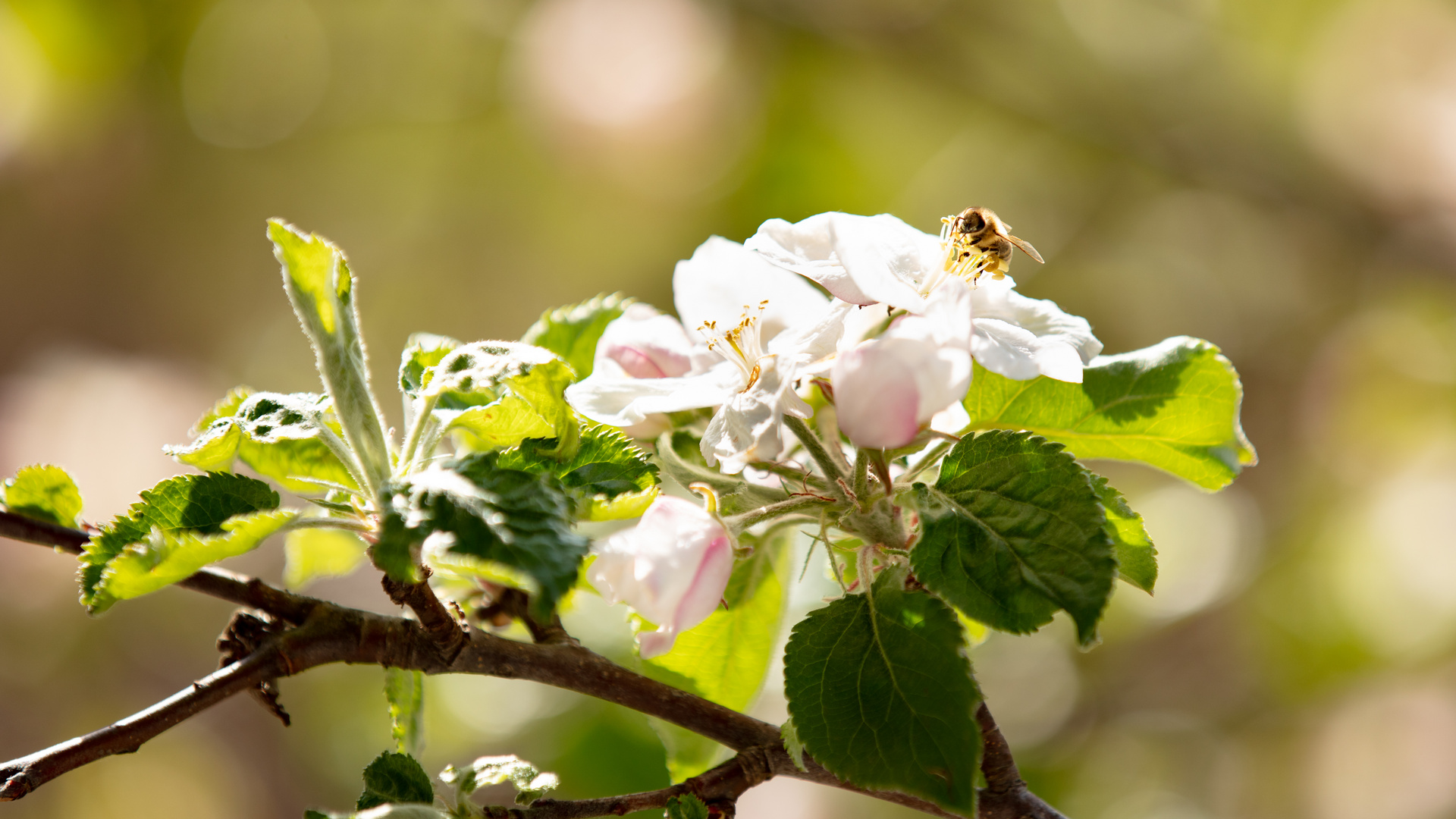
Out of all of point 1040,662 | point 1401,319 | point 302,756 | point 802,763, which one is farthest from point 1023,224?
point 802,763

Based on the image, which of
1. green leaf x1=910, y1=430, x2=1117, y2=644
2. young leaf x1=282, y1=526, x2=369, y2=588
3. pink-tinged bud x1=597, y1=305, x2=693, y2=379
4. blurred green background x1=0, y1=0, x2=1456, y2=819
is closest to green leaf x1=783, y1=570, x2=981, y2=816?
green leaf x1=910, y1=430, x2=1117, y2=644

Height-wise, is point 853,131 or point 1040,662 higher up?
point 853,131

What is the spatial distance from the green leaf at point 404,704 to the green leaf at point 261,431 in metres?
0.09

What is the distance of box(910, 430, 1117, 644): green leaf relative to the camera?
0.99 ft

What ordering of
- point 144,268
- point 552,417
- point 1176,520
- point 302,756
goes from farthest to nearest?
point 144,268 < point 302,756 < point 1176,520 < point 552,417

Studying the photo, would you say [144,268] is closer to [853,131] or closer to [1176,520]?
[853,131]

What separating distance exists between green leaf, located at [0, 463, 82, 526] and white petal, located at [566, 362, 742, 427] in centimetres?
18

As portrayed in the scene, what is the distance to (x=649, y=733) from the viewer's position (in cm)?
108

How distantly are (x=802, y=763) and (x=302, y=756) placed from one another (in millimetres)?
1547

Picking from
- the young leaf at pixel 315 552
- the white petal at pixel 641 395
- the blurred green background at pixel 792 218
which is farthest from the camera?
the blurred green background at pixel 792 218

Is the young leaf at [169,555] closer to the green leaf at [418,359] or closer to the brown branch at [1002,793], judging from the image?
the green leaf at [418,359]

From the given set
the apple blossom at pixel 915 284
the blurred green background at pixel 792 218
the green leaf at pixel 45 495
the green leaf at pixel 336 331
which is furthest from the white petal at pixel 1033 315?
the blurred green background at pixel 792 218

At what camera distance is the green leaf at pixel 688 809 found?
351 millimetres

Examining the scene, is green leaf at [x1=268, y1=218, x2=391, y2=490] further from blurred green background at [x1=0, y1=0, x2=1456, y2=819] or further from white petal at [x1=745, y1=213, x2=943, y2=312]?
blurred green background at [x1=0, y1=0, x2=1456, y2=819]
